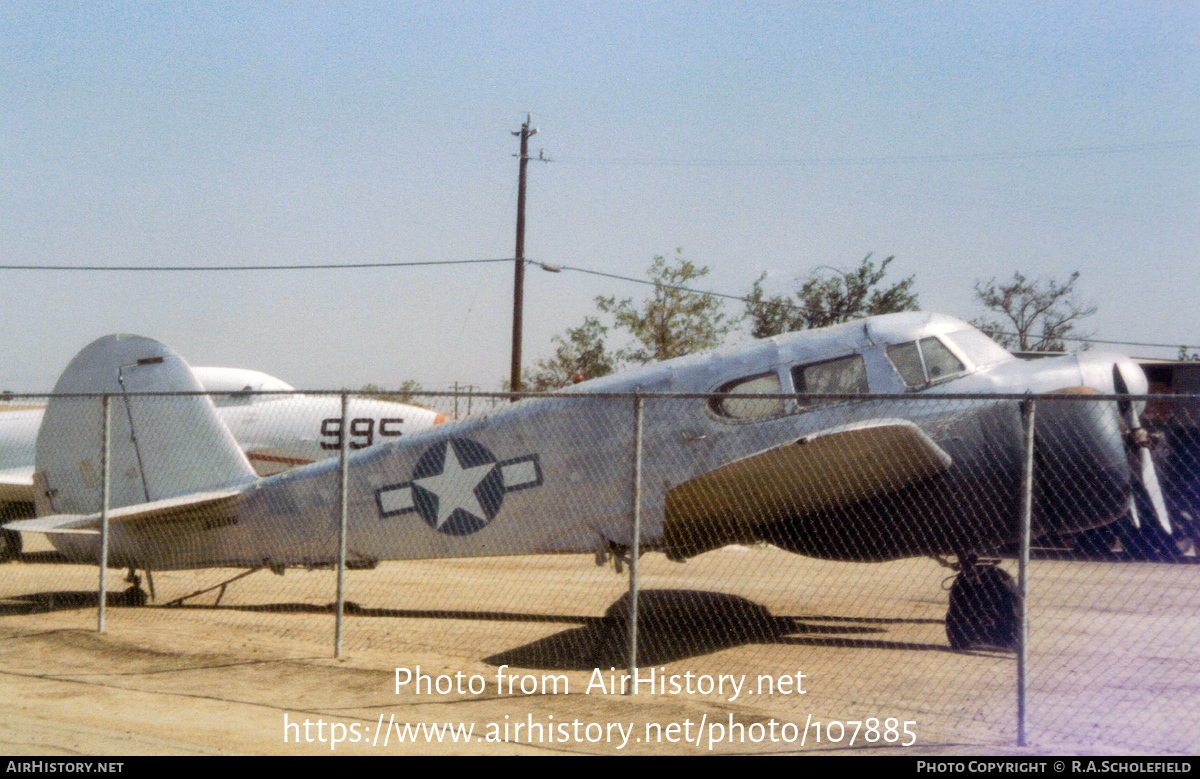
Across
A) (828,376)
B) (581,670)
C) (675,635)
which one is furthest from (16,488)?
(828,376)

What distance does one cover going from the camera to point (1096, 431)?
771cm

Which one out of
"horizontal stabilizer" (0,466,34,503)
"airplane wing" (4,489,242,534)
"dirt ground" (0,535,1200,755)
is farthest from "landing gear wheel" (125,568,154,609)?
"horizontal stabilizer" (0,466,34,503)

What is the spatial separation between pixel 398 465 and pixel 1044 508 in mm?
5640

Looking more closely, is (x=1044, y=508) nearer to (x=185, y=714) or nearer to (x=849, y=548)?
(x=849, y=548)

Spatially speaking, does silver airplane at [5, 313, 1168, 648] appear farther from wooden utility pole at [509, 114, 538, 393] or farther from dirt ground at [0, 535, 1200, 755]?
wooden utility pole at [509, 114, 538, 393]

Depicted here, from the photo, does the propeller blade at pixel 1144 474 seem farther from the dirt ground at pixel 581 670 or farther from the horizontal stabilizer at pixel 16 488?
the horizontal stabilizer at pixel 16 488

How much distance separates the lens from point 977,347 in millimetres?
8781

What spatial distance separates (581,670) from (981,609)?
339 centimetres

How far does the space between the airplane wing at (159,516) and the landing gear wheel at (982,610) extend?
6.75 metres

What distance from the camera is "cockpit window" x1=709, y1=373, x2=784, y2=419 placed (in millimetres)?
8477

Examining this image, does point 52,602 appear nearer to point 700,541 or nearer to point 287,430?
point 287,430

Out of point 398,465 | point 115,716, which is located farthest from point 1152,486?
point 115,716

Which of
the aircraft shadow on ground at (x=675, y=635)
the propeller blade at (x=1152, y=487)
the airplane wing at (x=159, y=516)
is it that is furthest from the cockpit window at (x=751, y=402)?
the airplane wing at (x=159, y=516)

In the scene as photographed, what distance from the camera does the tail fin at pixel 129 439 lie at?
33.5 ft
